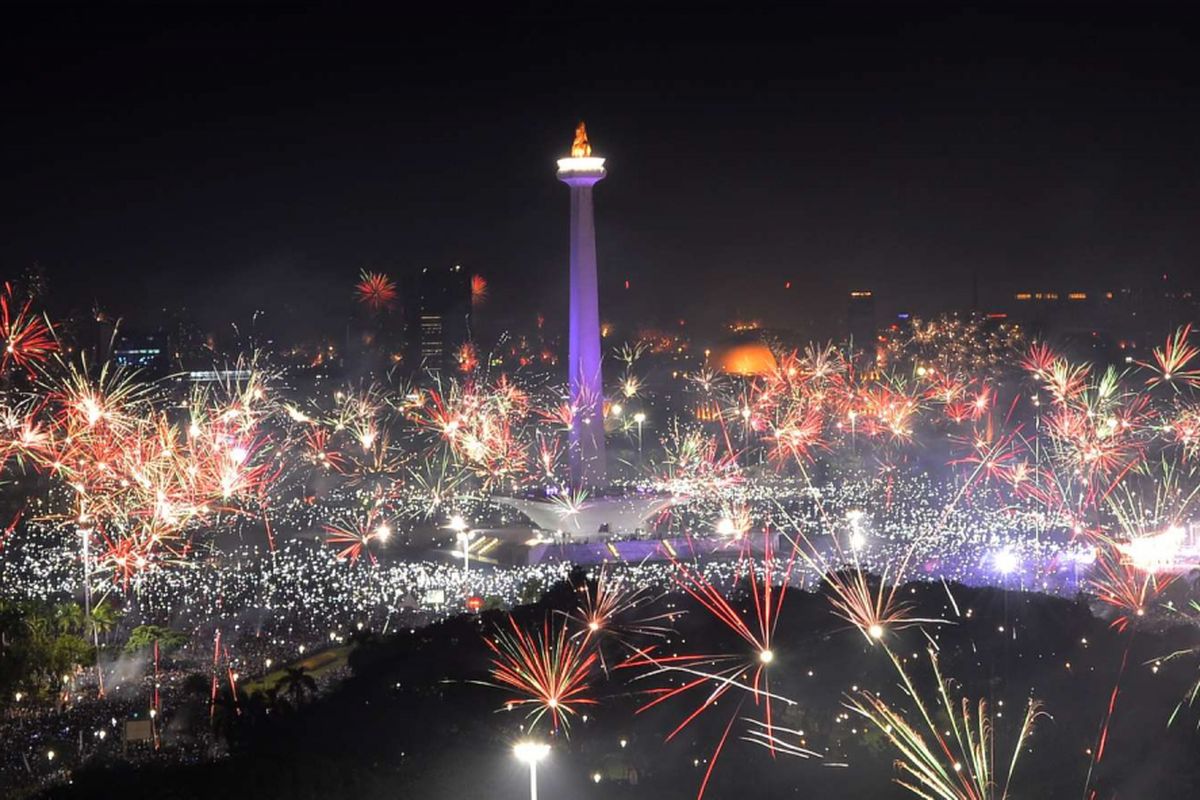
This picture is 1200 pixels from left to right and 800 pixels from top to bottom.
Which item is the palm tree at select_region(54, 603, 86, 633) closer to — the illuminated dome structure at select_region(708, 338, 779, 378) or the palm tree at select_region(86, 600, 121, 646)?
the palm tree at select_region(86, 600, 121, 646)

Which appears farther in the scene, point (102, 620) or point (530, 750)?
point (102, 620)

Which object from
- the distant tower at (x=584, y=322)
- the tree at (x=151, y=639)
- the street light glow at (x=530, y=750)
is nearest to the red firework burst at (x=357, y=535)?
the distant tower at (x=584, y=322)

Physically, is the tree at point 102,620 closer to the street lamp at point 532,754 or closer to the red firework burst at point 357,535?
the red firework burst at point 357,535

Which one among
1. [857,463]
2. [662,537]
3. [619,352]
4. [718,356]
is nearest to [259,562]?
[662,537]

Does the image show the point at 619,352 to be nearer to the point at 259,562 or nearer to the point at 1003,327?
the point at 1003,327

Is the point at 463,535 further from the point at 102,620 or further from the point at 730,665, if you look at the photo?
the point at 730,665

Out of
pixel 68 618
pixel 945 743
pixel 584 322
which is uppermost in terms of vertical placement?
pixel 584 322

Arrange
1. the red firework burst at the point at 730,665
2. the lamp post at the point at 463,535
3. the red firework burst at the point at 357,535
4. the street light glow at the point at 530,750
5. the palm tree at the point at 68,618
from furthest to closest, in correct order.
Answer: the red firework burst at the point at 357,535 → the lamp post at the point at 463,535 → the palm tree at the point at 68,618 → the red firework burst at the point at 730,665 → the street light glow at the point at 530,750

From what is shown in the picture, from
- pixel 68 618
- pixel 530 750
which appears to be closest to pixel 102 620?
pixel 68 618
